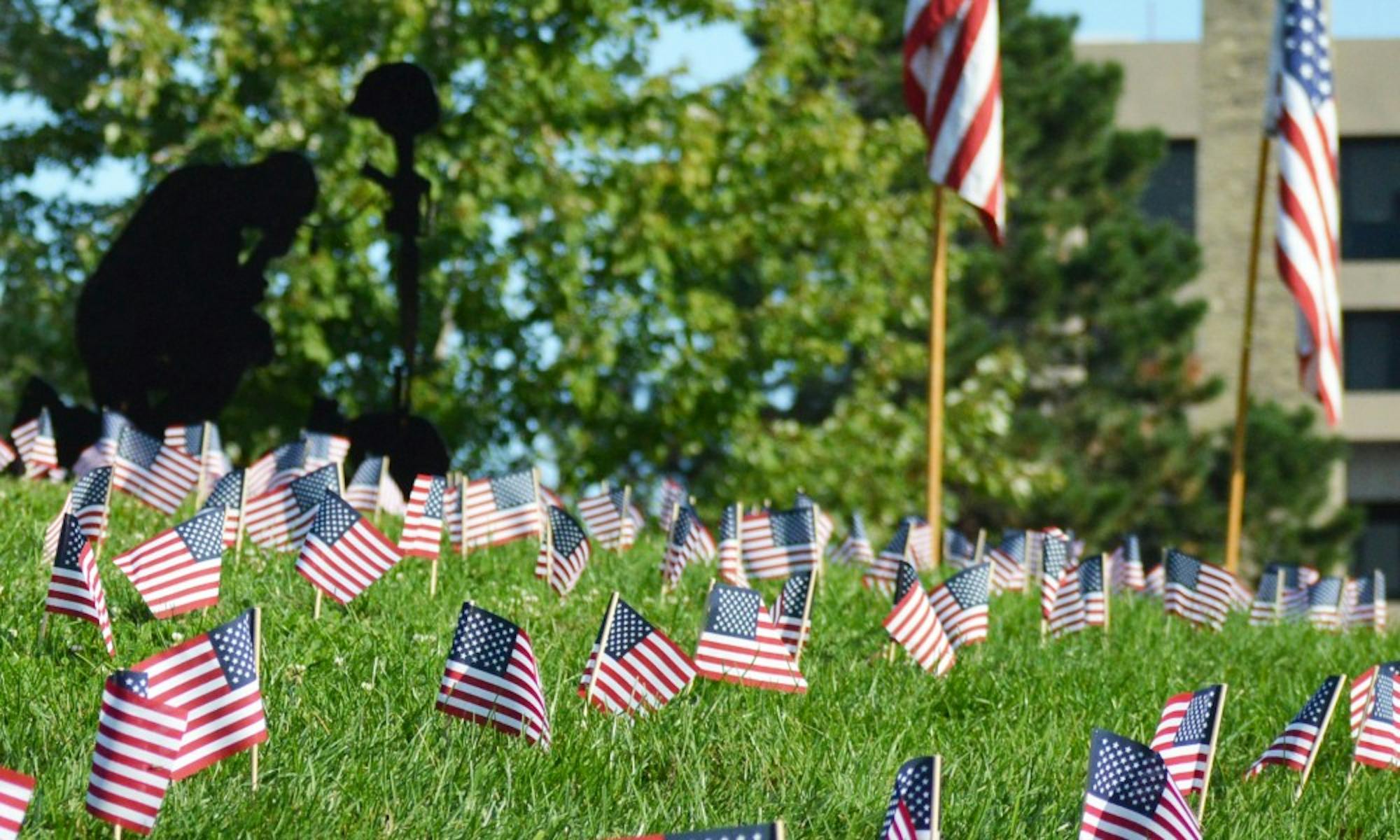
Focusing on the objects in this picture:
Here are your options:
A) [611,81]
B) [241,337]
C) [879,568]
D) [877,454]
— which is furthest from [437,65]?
[879,568]

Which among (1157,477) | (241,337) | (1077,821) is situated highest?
(241,337)

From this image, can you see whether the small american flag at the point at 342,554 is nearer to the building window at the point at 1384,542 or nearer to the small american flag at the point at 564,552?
the small american flag at the point at 564,552

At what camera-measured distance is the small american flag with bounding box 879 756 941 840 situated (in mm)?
3701

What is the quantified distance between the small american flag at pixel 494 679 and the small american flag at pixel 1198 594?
439cm

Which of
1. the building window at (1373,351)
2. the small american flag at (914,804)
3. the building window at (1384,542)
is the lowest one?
the building window at (1384,542)

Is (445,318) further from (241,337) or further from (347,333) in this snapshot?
(241,337)

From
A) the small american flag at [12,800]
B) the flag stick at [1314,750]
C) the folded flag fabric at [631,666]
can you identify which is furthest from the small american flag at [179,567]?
the flag stick at [1314,750]

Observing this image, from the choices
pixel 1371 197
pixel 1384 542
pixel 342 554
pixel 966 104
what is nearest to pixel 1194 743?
pixel 342 554

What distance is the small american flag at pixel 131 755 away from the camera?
3945mm

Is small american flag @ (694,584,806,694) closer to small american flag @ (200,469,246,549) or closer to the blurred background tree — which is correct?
small american flag @ (200,469,246,549)

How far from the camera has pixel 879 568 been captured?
855cm

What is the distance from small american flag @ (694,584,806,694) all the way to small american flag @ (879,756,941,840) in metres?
1.82

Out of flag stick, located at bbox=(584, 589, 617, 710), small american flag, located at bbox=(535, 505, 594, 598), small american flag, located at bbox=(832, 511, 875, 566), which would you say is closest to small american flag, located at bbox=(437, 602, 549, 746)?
flag stick, located at bbox=(584, 589, 617, 710)

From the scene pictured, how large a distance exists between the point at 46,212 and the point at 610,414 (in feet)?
18.9
